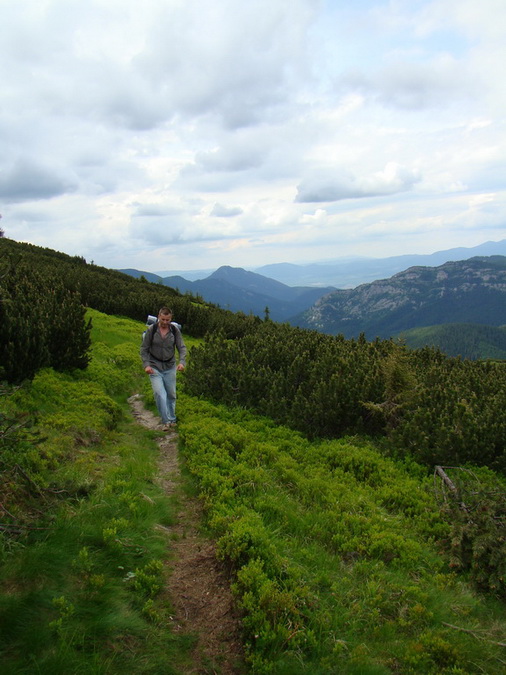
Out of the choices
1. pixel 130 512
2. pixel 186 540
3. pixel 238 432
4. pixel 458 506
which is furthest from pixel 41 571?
pixel 458 506

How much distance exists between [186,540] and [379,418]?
5821 millimetres

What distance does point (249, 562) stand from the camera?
4.38 meters

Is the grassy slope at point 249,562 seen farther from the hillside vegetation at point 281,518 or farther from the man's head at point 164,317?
the man's head at point 164,317

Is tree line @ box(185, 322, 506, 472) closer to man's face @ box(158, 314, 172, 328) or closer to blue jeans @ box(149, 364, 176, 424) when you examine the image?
blue jeans @ box(149, 364, 176, 424)

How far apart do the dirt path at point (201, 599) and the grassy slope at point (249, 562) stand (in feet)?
0.50

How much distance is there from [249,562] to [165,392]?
568 cm

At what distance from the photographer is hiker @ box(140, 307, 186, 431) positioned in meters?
9.27

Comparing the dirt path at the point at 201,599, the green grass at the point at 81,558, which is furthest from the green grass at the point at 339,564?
the green grass at the point at 81,558

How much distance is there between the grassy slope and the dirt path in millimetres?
152

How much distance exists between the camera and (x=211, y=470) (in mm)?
6711

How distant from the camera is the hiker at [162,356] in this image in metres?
9.27

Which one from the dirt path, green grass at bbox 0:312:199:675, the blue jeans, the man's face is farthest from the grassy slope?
the man's face

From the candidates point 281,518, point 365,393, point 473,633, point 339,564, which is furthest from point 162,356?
point 473,633

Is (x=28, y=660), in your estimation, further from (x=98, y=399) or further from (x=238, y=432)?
(x=98, y=399)
